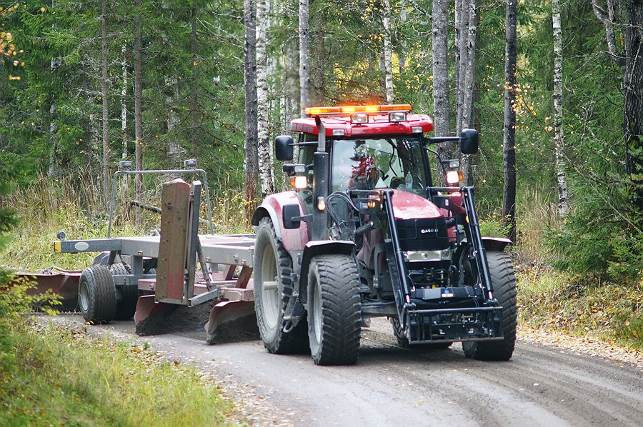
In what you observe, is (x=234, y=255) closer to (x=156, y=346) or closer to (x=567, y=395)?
(x=156, y=346)

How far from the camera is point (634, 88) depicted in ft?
51.6

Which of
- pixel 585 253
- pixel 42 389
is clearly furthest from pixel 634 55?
pixel 42 389

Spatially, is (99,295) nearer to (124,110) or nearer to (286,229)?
(286,229)

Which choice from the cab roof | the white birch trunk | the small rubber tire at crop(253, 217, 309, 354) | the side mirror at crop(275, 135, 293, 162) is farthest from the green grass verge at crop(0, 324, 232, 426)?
the white birch trunk

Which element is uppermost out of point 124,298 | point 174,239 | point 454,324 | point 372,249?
point 372,249

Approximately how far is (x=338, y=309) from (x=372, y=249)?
3.09 ft

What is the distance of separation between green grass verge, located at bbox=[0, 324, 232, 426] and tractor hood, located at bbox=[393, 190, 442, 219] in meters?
2.68

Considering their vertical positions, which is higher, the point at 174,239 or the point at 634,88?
the point at 634,88

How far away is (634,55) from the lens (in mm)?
15688

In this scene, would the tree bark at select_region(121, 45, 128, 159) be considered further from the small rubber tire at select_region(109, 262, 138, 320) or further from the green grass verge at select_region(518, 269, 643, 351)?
the green grass verge at select_region(518, 269, 643, 351)

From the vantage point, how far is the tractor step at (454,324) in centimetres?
1166

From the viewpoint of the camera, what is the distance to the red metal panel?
14859mm

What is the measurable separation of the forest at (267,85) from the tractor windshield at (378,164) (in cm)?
477

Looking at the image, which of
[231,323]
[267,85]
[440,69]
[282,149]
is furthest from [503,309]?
[267,85]
